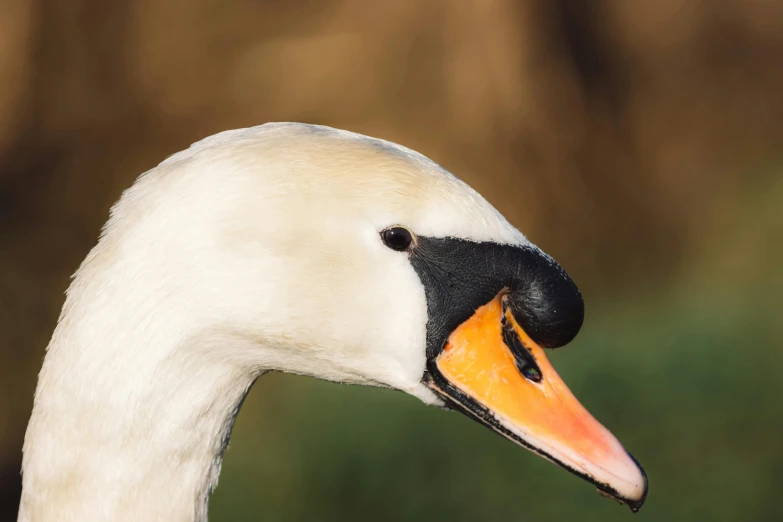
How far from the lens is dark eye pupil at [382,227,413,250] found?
1.53 metres

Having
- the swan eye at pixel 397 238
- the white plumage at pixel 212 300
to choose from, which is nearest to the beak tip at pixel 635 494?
the white plumage at pixel 212 300

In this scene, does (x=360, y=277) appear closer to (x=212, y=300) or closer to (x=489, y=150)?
(x=212, y=300)

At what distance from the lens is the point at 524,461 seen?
455cm

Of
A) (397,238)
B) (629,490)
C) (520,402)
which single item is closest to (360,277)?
(397,238)

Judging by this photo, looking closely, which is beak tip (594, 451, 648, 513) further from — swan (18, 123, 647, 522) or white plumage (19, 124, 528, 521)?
white plumage (19, 124, 528, 521)

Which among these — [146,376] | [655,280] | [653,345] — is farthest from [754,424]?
[146,376]

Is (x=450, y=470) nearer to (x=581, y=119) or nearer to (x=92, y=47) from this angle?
(x=581, y=119)

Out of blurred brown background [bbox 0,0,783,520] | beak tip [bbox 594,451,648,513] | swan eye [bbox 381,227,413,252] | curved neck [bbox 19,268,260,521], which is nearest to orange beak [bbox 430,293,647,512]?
beak tip [bbox 594,451,648,513]

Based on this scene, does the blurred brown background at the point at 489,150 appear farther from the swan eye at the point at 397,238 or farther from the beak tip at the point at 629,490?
the swan eye at the point at 397,238

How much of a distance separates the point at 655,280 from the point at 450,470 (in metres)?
2.74

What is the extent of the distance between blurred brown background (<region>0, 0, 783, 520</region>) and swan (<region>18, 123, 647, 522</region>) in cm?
305

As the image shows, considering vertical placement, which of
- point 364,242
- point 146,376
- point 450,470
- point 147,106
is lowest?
point 450,470

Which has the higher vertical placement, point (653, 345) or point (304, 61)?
point (304, 61)

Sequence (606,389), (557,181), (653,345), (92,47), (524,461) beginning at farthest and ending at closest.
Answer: (557,181), (92,47), (653,345), (606,389), (524,461)
